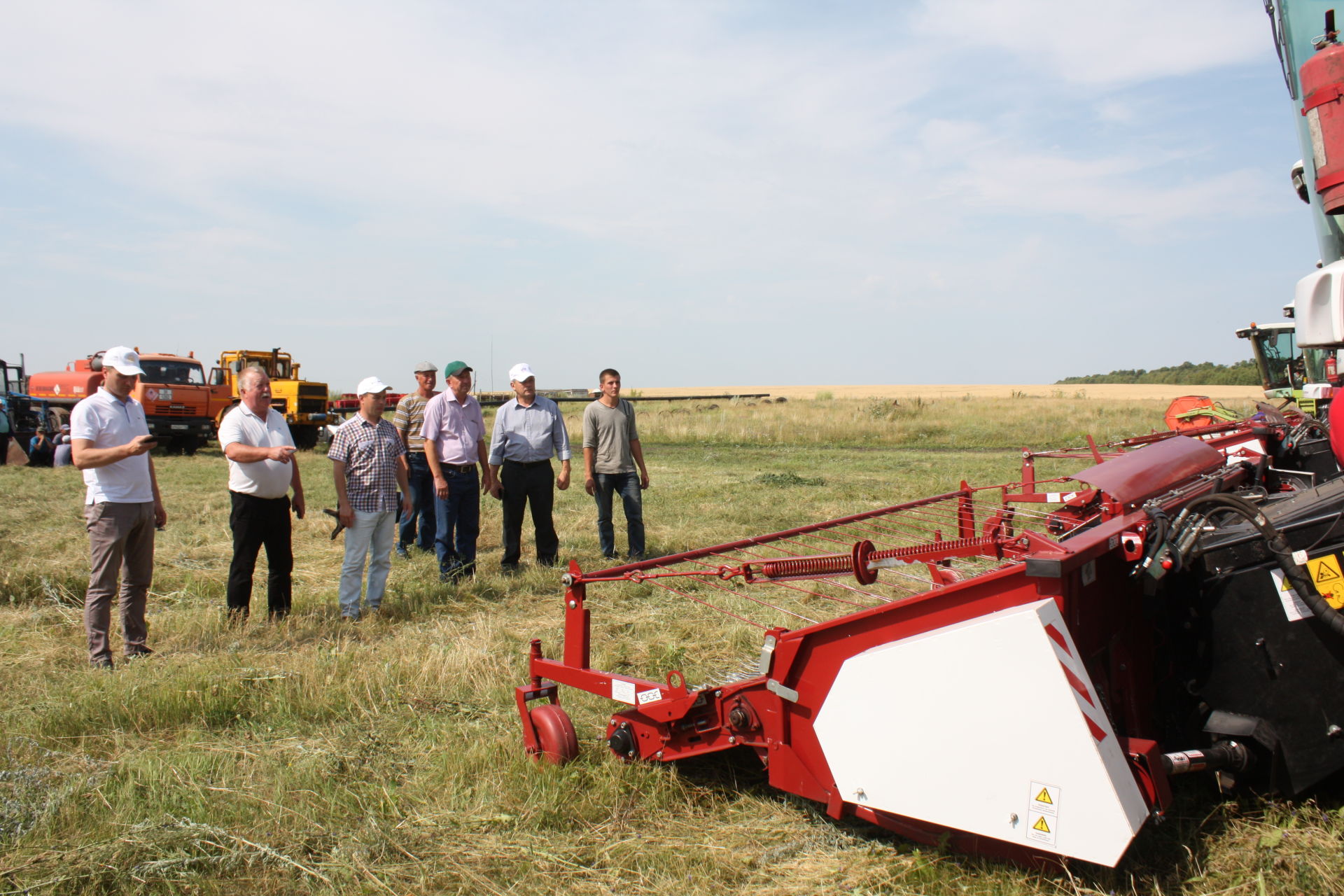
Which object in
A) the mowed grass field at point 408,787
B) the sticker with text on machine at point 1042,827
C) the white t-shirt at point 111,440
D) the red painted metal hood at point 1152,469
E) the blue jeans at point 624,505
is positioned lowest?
the mowed grass field at point 408,787

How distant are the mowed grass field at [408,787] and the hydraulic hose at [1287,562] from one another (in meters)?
0.74

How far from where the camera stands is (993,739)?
258cm

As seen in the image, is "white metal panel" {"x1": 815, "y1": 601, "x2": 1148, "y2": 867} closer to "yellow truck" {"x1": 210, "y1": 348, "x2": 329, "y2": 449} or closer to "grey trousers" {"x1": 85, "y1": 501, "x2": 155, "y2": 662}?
"grey trousers" {"x1": 85, "y1": 501, "x2": 155, "y2": 662}

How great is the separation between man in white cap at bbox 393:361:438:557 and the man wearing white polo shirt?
2.28 meters

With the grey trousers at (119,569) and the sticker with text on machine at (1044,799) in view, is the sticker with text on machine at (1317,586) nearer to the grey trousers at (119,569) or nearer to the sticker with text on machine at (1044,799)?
the sticker with text on machine at (1044,799)

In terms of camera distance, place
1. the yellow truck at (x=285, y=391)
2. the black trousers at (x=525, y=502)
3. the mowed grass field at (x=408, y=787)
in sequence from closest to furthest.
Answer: the mowed grass field at (x=408, y=787)
the black trousers at (x=525, y=502)
the yellow truck at (x=285, y=391)

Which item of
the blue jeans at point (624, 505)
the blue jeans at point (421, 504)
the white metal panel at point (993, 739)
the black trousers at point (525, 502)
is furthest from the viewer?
the blue jeans at point (421, 504)

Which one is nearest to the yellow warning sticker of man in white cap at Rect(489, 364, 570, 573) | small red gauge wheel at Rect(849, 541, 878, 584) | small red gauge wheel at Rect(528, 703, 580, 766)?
small red gauge wheel at Rect(849, 541, 878, 584)

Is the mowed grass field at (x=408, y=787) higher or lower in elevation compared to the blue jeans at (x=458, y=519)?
lower

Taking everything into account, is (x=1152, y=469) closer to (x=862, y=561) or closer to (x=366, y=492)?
(x=862, y=561)

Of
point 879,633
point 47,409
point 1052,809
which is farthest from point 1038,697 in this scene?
point 47,409

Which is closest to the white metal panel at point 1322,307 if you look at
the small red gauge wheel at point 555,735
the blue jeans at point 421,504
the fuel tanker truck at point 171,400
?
the small red gauge wheel at point 555,735

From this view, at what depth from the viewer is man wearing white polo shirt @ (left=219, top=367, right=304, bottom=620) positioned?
549cm

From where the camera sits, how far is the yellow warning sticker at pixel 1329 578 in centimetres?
256
